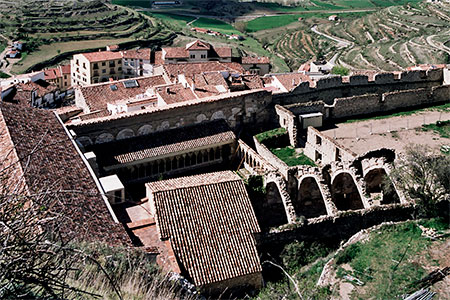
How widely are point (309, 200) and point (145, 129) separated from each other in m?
8.83

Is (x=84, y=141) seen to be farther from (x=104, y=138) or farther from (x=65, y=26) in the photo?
(x=65, y=26)

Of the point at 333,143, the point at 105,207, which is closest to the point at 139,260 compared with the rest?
the point at 105,207

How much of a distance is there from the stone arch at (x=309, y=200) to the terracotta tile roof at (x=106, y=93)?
15757 mm

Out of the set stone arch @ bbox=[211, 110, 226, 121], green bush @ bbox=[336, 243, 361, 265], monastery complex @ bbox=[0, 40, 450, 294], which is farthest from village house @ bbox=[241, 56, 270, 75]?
green bush @ bbox=[336, 243, 361, 265]

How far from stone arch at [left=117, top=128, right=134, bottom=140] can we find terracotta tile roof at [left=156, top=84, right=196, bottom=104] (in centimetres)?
434

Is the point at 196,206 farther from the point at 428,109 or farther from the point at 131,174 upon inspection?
the point at 428,109

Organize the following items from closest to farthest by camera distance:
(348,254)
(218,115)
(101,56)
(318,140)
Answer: (348,254), (318,140), (218,115), (101,56)

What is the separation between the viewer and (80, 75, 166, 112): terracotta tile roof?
35.8 metres

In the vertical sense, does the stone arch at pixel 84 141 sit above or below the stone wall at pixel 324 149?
above

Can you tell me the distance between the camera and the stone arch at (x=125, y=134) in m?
27.4

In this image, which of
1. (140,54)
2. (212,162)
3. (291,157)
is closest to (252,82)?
(291,157)

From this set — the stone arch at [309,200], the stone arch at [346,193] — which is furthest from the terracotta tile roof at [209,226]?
the stone arch at [346,193]

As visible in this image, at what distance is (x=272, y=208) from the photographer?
24594mm

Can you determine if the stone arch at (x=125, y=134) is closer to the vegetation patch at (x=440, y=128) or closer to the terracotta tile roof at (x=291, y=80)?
the terracotta tile roof at (x=291, y=80)
